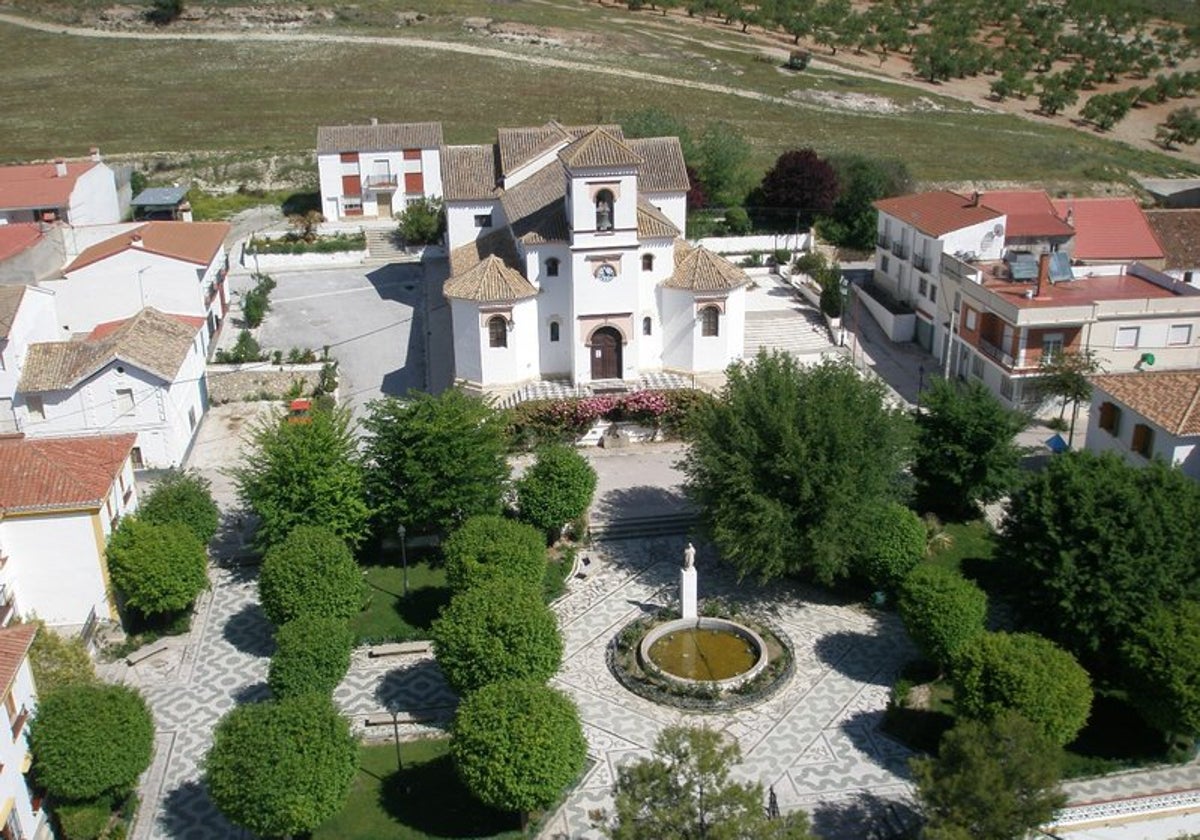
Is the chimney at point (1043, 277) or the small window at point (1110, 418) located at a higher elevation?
the chimney at point (1043, 277)

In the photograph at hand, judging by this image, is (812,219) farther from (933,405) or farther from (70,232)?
(70,232)

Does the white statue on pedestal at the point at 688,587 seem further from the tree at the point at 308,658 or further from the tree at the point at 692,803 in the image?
the tree at the point at 692,803

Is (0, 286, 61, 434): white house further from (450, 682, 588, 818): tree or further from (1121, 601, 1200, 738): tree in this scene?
(1121, 601, 1200, 738): tree

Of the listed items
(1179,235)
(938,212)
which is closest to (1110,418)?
(938,212)

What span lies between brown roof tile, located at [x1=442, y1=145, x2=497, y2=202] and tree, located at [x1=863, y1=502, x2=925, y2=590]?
2611cm

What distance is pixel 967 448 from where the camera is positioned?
35219mm

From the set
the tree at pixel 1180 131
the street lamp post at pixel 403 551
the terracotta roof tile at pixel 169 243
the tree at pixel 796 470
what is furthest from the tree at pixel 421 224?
the tree at pixel 1180 131

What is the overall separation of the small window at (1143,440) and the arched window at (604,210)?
62.2ft

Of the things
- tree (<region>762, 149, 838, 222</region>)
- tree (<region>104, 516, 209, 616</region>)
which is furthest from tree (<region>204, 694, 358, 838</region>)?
tree (<region>762, 149, 838, 222</region>)

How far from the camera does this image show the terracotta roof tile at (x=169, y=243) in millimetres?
44562

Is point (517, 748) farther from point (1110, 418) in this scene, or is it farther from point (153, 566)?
point (1110, 418)

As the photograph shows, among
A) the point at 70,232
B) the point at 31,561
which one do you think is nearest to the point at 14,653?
the point at 31,561

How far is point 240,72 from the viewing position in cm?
9112

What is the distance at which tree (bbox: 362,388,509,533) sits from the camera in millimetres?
32875
